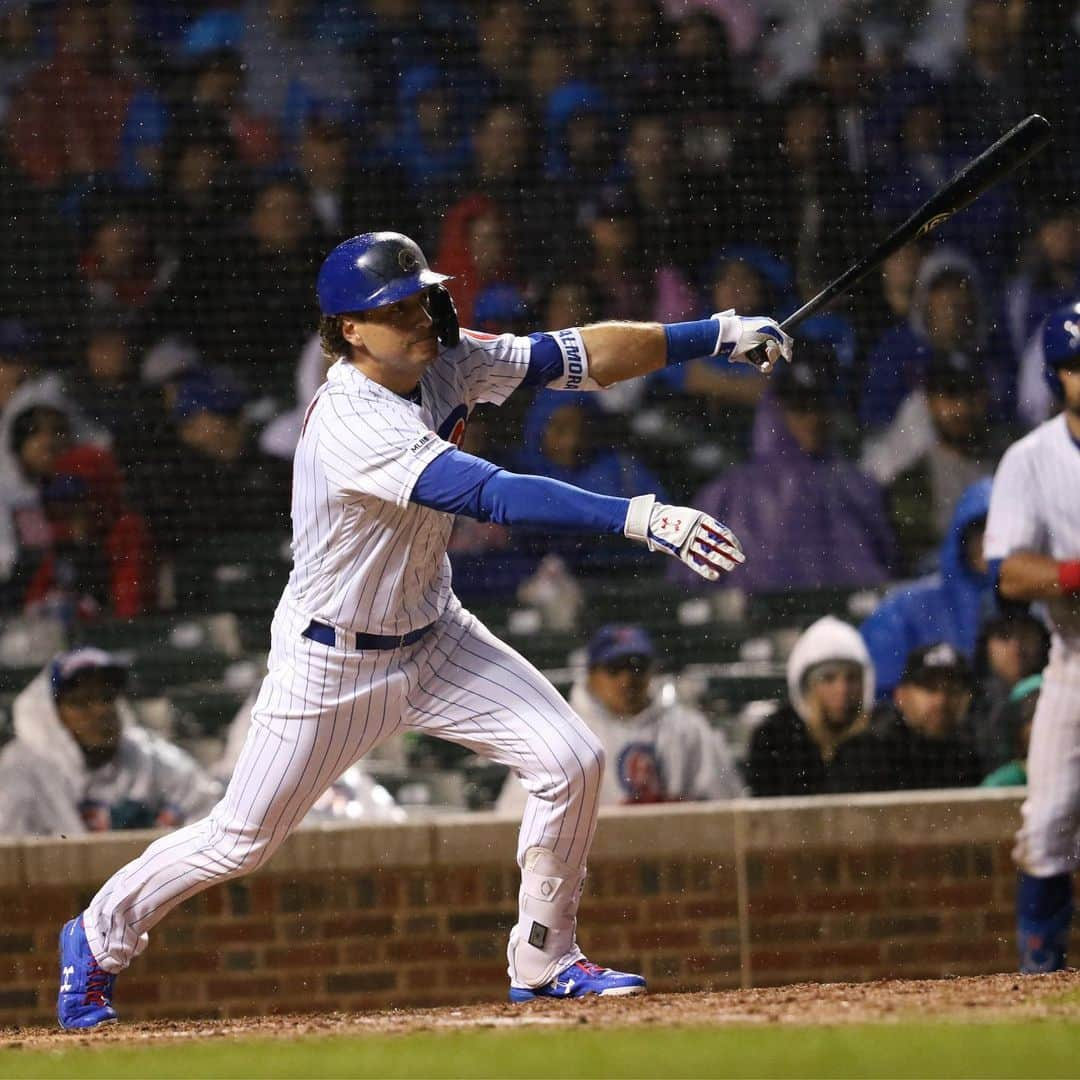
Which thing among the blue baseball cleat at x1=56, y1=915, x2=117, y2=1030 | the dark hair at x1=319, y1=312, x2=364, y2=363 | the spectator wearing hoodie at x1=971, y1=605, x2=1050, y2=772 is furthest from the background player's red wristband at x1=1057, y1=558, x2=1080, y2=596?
the blue baseball cleat at x1=56, y1=915, x2=117, y2=1030

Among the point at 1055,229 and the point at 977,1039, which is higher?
the point at 1055,229

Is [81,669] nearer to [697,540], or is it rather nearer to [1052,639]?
[1052,639]

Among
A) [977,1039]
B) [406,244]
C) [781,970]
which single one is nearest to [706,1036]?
→ [977,1039]

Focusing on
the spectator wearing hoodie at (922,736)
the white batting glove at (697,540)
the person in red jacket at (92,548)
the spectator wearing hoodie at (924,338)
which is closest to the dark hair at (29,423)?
the person in red jacket at (92,548)

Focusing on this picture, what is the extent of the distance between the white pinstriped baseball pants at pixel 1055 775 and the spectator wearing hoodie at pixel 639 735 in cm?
124

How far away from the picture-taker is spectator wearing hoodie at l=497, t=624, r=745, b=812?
6.63m

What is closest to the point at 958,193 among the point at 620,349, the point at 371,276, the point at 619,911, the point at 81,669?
the point at 620,349

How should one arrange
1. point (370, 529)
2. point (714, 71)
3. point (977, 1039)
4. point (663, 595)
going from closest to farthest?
point (977, 1039)
point (370, 529)
point (663, 595)
point (714, 71)

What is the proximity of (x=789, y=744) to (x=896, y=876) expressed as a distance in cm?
54

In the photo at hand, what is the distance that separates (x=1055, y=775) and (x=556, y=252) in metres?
2.83

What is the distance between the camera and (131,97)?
783 cm

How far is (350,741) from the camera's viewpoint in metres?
4.42

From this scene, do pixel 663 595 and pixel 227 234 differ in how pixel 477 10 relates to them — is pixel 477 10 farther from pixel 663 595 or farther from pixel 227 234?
pixel 663 595

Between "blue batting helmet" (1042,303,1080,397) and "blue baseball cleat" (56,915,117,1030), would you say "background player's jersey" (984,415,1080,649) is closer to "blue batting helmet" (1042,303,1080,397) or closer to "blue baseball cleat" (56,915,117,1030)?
"blue batting helmet" (1042,303,1080,397)
